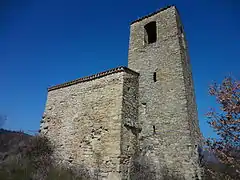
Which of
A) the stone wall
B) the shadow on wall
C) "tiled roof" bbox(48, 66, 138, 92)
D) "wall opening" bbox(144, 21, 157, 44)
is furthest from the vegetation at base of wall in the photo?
"wall opening" bbox(144, 21, 157, 44)

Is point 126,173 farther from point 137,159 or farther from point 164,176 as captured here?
point 164,176

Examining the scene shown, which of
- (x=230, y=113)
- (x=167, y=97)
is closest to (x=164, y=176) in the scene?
(x=167, y=97)

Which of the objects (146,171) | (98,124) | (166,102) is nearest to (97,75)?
(98,124)

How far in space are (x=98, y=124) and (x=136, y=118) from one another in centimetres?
179

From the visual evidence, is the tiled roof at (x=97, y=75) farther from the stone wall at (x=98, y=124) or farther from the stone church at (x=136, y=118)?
the stone wall at (x=98, y=124)

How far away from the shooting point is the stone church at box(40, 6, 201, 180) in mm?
7422

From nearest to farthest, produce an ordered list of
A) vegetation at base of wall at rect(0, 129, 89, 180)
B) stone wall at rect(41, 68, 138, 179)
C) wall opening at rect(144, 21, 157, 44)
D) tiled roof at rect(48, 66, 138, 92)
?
vegetation at base of wall at rect(0, 129, 89, 180)
stone wall at rect(41, 68, 138, 179)
tiled roof at rect(48, 66, 138, 92)
wall opening at rect(144, 21, 157, 44)

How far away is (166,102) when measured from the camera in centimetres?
845

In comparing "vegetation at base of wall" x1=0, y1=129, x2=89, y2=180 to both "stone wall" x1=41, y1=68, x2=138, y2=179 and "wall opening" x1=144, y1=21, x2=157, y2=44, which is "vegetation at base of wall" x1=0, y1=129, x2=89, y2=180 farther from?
"wall opening" x1=144, y1=21, x2=157, y2=44

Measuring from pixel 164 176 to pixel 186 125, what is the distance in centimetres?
216

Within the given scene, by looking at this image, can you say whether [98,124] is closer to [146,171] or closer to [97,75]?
[97,75]

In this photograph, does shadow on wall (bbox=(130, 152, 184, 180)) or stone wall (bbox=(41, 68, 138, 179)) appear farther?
stone wall (bbox=(41, 68, 138, 179))

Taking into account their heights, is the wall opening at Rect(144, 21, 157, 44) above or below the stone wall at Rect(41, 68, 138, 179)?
above

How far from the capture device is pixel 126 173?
7301 mm
